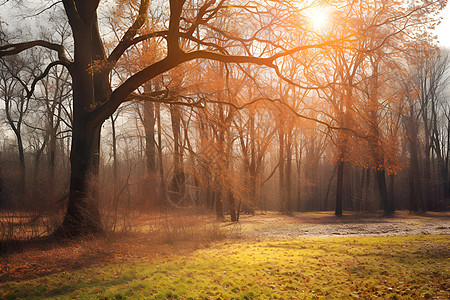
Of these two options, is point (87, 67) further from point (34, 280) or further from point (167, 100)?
point (34, 280)

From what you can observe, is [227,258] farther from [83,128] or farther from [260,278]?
[83,128]

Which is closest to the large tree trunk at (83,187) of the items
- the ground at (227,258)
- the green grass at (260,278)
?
the ground at (227,258)

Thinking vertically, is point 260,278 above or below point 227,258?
below

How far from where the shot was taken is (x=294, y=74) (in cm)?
2583

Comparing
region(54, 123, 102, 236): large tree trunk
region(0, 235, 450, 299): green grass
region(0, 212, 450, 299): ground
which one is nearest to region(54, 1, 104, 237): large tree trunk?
region(54, 123, 102, 236): large tree trunk

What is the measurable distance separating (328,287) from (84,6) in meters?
10.5

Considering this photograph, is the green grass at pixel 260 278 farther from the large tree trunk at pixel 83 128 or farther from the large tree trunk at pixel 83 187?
the large tree trunk at pixel 83 128

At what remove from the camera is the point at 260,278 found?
6941 mm

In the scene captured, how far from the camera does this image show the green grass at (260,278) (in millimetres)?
5922

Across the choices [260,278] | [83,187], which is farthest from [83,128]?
[260,278]

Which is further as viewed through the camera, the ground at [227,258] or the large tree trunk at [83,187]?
the large tree trunk at [83,187]

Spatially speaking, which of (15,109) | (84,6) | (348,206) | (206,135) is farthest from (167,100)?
(348,206)

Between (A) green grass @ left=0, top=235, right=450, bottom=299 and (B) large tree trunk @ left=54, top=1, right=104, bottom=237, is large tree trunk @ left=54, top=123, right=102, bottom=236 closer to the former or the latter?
(B) large tree trunk @ left=54, top=1, right=104, bottom=237

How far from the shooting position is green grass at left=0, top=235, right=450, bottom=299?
19.4 feet
